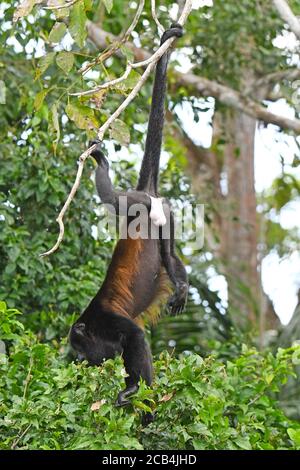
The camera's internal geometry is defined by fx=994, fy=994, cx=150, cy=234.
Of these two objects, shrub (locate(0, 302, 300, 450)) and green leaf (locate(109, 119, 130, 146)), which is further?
green leaf (locate(109, 119, 130, 146))

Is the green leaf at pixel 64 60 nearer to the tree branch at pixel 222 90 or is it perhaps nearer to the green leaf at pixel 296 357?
the green leaf at pixel 296 357

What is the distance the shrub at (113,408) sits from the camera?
182 inches

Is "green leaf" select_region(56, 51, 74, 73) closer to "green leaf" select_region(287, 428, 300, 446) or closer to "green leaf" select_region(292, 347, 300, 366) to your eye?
"green leaf" select_region(292, 347, 300, 366)

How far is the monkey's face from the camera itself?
5.85 m

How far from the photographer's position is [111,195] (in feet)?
17.1

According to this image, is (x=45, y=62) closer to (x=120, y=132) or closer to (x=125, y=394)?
(x=120, y=132)

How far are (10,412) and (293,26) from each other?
8.72 feet

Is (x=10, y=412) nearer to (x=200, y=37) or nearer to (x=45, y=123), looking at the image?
(x=45, y=123)

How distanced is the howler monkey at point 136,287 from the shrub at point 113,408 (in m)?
0.33

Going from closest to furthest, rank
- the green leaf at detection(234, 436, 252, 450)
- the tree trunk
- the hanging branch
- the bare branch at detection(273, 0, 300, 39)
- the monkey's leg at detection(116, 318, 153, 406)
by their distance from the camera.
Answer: the hanging branch < the green leaf at detection(234, 436, 252, 450) < the monkey's leg at detection(116, 318, 153, 406) < the bare branch at detection(273, 0, 300, 39) < the tree trunk

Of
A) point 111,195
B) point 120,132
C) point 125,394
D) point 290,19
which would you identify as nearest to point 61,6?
point 120,132

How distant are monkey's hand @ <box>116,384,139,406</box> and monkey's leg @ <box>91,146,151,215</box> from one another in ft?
3.09

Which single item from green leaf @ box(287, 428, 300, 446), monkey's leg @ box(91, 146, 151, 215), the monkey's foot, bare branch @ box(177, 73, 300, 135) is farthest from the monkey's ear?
bare branch @ box(177, 73, 300, 135)
